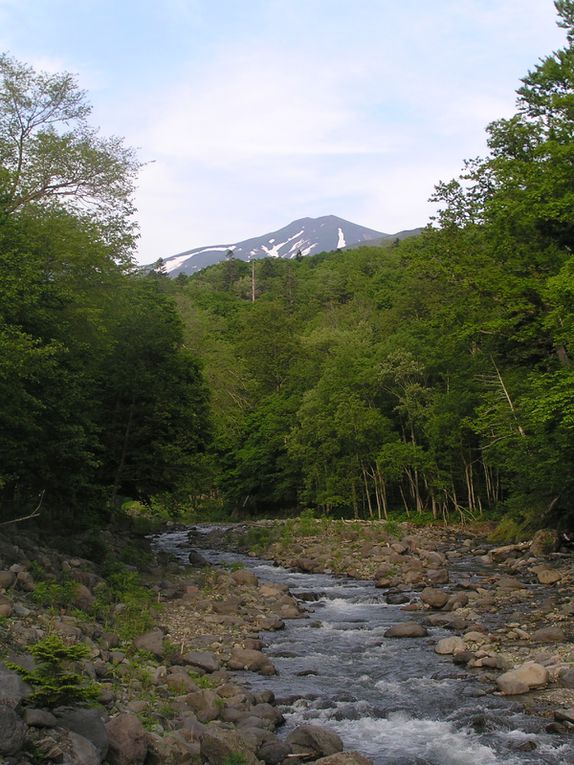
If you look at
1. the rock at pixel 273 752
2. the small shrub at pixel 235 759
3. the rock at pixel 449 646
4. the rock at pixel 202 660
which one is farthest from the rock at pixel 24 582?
the rock at pixel 449 646

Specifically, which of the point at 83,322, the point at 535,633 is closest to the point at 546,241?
the point at 535,633

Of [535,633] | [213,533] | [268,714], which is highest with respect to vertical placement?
[268,714]

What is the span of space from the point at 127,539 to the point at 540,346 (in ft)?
61.2

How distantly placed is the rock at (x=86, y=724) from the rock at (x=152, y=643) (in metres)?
5.02

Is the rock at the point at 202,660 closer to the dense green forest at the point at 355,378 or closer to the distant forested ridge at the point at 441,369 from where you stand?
the dense green forest at the point at 355,378

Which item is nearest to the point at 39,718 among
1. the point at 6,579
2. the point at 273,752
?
the point at 273,752

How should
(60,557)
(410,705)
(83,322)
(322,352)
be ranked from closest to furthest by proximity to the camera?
(410,705) → (60,557) → (83,322) → (322,352)

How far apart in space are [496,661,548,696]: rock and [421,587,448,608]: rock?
6.92 meters

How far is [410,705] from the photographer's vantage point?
11422 mm

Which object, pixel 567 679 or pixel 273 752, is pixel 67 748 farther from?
pixel 567 679

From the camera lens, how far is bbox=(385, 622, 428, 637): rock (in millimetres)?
15852

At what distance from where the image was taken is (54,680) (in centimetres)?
792

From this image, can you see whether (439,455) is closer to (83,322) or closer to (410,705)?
(83,322)

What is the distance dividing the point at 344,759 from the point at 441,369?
128 ft
